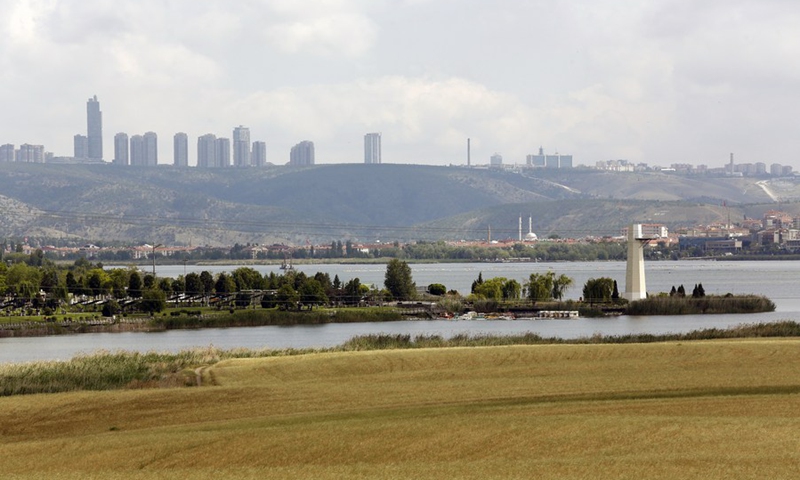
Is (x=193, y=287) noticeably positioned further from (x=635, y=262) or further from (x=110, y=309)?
(x=635, y=262)

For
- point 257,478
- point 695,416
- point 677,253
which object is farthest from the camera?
point 677,253

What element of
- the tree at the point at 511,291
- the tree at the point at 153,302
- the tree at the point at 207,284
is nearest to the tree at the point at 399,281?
the tree at the point at 511,291

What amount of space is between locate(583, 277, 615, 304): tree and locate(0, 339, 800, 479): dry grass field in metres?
40.9

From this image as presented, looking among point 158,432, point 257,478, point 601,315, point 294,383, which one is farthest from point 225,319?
point 257,478

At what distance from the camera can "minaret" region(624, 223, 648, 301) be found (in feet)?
229

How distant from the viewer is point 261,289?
7612 centimetres

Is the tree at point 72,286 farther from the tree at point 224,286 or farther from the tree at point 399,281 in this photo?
the tree at point 399,281

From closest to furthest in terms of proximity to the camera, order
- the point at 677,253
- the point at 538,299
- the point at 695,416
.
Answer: the point at 695,416
the point at 538,299
the point at 677,253

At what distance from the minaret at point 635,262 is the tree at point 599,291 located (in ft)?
4.12

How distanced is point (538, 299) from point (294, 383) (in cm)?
4883

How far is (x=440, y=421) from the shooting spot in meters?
21.0

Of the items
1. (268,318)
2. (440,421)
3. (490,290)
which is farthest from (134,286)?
(440,421)

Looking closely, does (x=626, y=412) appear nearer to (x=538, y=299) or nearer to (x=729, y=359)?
(x=729, y=359)

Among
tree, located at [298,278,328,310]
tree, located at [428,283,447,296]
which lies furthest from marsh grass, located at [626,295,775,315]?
tree, located at [298,278,328,310]
